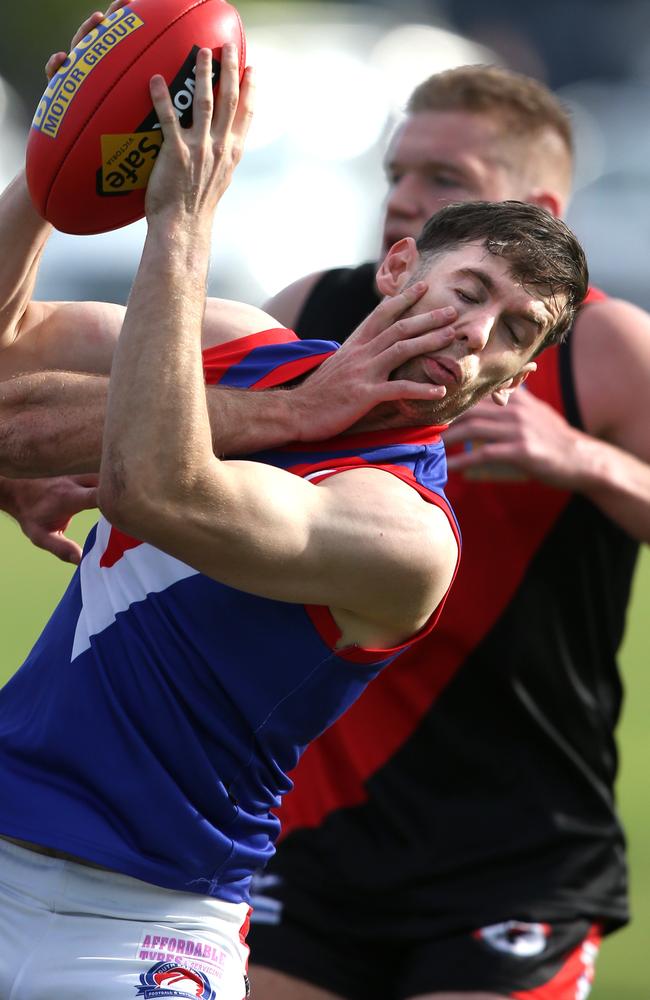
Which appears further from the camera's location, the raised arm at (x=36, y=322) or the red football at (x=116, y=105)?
the raised arm at (x=36, y=322)

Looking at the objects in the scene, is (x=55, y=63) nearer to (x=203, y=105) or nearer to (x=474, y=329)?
(x=203, y=105)

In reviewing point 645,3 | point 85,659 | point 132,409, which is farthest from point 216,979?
point 645,3

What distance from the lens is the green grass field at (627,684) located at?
605 centimetres

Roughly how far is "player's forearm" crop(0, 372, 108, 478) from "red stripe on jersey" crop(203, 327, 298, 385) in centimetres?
28

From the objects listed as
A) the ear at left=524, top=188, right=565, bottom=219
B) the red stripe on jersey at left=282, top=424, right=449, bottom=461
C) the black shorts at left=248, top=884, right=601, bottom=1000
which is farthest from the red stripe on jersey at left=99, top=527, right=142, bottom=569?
the ear at left=524, top=188, right=565, bottom=219

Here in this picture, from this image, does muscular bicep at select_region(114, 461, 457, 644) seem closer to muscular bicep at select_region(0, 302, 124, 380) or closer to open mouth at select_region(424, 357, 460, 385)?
open mouth at select_region(424, 357, 460, 385)

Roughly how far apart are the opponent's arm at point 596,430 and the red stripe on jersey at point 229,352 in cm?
83

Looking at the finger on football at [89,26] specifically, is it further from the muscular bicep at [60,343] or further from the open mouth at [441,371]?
the open mouth at [441,371]

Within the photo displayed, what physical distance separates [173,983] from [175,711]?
1.64 feet

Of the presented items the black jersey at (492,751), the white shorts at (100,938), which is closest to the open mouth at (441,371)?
the white shorts at (100,938)

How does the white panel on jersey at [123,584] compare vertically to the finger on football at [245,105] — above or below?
below

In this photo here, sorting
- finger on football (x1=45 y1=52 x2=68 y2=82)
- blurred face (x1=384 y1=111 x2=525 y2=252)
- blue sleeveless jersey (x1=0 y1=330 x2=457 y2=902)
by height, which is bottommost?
blue sleeveless jersey (x1=0 y1=330 x2=457 y2=902)

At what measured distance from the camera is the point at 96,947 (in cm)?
300

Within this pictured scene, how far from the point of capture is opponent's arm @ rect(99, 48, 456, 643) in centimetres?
266
